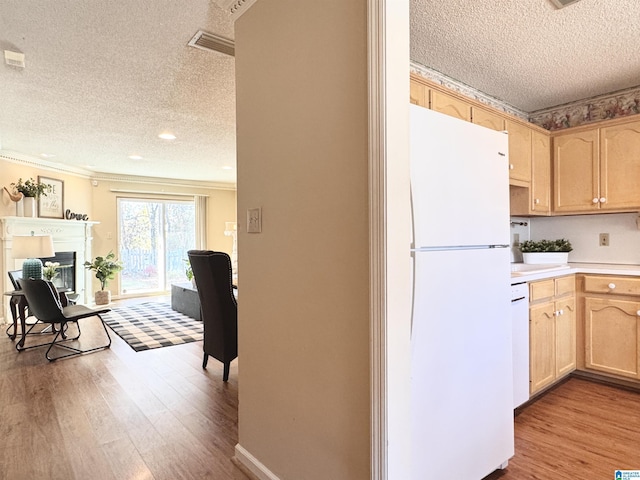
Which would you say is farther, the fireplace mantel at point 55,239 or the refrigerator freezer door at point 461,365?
the fireplace mantel at point 55,239

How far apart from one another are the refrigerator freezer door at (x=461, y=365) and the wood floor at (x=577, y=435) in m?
0.22

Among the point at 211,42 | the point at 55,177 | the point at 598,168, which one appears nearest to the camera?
the point at 211,42

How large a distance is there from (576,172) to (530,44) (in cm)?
145

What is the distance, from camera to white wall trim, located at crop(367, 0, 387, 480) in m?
1.12

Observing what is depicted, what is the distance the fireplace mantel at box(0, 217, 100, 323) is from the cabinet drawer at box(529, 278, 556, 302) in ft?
18.6

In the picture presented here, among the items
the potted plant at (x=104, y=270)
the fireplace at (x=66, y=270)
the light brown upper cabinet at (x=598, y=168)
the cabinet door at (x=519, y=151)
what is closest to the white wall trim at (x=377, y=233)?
the cabinet door at (x=519, y=151)

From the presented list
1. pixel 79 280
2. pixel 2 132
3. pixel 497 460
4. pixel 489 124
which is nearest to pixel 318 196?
pixel 497 460

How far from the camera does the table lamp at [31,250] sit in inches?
159

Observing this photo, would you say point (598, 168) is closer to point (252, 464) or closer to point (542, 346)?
point (542, 346)

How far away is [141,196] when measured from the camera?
23.6 ft

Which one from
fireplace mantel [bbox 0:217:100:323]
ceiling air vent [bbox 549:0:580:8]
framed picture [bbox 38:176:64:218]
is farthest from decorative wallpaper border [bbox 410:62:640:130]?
framed picture [bbox 38:176:64:218]

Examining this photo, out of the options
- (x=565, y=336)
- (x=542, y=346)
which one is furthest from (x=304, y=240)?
(x=565, y=336)

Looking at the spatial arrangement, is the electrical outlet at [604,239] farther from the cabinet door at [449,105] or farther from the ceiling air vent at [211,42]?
the ceiling air vent at [211,42]

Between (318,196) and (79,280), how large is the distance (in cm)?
640
